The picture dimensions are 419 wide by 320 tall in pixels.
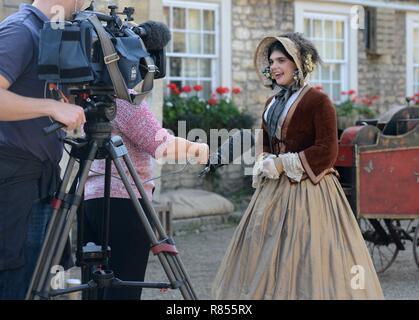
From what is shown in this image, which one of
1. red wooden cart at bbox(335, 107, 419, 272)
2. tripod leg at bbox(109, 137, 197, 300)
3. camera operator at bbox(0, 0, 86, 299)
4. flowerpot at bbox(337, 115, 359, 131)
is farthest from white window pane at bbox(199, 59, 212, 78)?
tripod leg at bbox(109, 137, 197, 300)

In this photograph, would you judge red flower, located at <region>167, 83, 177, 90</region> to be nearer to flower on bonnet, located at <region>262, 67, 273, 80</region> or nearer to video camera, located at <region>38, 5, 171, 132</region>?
flower on bonnet, located at <region>262, 67, 273, 80</region>

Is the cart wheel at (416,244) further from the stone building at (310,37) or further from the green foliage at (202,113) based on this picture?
the stone building at (310,37)

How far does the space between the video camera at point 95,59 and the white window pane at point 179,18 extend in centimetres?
802

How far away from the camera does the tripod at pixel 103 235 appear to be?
2986 mm

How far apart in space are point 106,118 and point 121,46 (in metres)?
0.27

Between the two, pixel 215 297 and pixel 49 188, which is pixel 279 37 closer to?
pixel 215 297

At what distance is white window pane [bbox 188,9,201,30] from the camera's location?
1136 cm

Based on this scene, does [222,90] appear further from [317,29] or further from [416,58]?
[416,58]

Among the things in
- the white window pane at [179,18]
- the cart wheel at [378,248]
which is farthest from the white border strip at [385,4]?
the cart wheel at [378,248]

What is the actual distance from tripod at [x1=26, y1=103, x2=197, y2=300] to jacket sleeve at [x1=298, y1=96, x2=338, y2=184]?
158 cm

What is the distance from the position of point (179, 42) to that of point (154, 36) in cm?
801

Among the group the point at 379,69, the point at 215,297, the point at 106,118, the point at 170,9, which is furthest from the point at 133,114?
the point at 379,69

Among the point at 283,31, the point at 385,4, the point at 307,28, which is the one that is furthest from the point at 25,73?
the point at 385,4

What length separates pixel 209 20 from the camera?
11.5 m
